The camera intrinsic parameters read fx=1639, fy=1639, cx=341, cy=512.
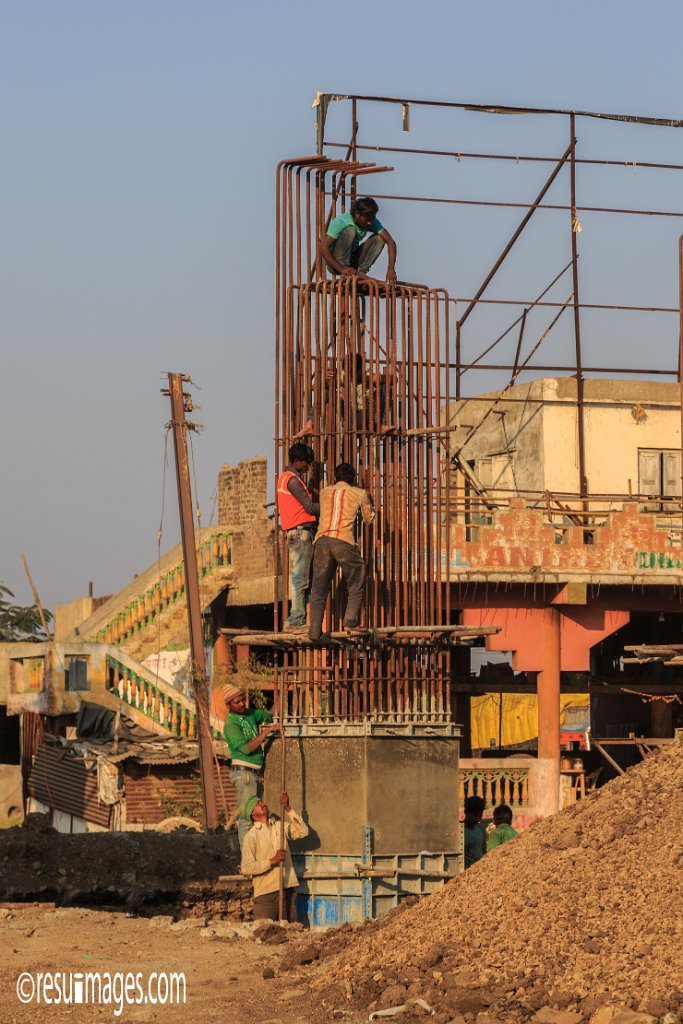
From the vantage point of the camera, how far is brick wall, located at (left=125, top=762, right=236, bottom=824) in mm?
24375

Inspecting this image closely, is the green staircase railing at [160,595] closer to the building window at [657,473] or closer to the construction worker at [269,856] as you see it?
the building window at [657,473]

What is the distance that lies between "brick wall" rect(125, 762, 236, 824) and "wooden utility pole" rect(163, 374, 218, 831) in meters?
1.19

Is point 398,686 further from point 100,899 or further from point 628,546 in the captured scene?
point 628,546

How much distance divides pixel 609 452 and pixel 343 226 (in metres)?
15.9

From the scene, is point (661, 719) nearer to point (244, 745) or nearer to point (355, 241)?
point (355, 241)

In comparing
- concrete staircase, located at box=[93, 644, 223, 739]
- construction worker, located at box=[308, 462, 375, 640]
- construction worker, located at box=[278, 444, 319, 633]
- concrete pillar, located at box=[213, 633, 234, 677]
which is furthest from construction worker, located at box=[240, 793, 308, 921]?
concrete pillar, located at box=[213, 633, 234, 677]

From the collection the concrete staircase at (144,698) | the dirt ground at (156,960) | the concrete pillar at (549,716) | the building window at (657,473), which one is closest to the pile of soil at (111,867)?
the dirt ground at (156,960)

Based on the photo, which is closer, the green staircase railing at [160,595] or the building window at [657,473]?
the green staircase railing at [160,595]

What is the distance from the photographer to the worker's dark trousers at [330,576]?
14203mm

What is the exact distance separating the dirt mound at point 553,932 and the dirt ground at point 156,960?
44cm

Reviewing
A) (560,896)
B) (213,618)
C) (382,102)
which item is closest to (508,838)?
(560,896)

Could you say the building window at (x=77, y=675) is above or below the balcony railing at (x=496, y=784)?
above

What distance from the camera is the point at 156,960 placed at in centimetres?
1202

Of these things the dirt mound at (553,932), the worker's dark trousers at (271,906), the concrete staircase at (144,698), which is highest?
the concrete staircase at (144,698)
